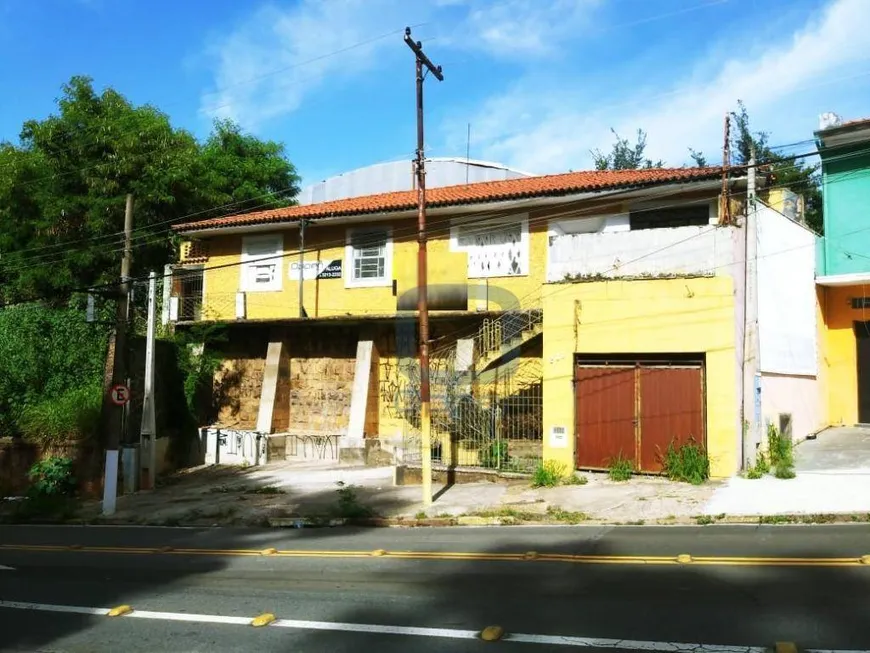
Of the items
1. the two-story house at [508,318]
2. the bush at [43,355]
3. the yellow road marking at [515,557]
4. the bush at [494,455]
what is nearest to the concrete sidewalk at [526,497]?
the bush at [494,455]

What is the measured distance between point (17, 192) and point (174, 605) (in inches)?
895

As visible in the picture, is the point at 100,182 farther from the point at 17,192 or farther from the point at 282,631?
the point at 282,631

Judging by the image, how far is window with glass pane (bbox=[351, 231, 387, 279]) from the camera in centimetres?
2162

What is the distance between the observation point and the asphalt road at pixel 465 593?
5777mm

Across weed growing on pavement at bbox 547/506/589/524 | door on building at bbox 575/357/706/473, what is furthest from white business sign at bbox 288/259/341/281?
weed growing on pavement at bbox 547/506/589/524

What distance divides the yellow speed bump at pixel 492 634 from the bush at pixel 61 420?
16679 millimetres

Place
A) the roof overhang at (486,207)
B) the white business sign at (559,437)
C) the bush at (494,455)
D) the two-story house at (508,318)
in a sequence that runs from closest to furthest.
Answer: the two-story house at (508,318) → the white business sign at (559,437) → the bush at (494,455) → the roof overhang at (486,207)

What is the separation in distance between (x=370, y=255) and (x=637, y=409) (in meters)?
9.72

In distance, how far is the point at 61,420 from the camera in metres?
20.0

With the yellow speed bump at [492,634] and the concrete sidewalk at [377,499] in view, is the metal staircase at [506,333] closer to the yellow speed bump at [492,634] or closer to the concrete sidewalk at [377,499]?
the concrete sidewalk at [377,499]

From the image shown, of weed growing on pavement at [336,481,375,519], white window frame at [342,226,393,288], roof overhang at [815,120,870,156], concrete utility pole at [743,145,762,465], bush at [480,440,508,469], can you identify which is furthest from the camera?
white window frame at [342,226,393,288]

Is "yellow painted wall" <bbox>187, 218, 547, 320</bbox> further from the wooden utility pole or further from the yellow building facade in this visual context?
the wooden utility pole

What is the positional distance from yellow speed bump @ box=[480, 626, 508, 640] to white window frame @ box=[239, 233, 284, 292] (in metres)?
18.2

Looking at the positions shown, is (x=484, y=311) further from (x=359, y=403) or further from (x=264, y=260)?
(x=264, y=260)
